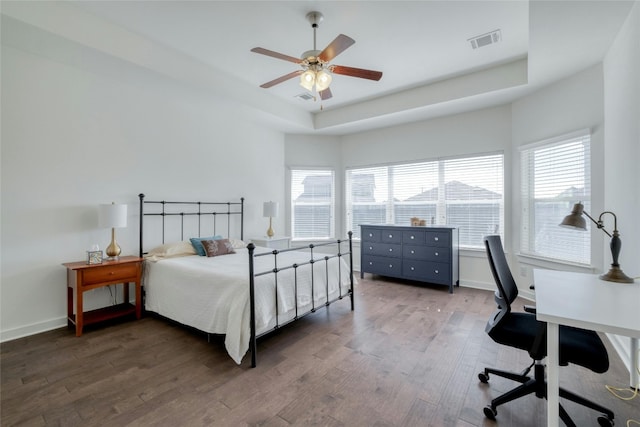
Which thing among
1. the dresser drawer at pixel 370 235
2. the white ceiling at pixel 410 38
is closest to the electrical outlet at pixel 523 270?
the dresser drawer at pixel 370 235

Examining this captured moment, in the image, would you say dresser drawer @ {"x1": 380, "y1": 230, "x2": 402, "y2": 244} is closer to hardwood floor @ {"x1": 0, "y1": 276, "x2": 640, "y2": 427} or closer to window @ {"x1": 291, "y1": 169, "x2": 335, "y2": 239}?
window @ {"x1": 291, "y1": 169, "x2": 335, "y2": 239}

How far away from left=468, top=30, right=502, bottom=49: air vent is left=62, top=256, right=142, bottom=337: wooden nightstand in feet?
14.6

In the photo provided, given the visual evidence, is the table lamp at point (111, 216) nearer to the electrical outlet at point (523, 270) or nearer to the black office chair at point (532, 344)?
the black office chair at point (532, 344)

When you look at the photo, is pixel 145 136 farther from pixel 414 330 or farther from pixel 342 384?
pixel 414 330

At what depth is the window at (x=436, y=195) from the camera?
4.59 m

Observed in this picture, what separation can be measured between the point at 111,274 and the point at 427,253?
13.8ft

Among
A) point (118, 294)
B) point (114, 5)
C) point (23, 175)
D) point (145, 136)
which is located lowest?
point (118, 294)

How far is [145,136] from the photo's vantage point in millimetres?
3793

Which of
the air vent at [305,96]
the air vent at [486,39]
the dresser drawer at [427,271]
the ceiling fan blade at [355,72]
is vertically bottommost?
the dresser drawer at [427,271]

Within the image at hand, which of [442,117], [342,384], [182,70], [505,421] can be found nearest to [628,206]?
[505,421]

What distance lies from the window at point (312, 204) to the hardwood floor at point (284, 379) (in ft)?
9.39

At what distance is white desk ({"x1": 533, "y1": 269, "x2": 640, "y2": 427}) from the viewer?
1273 mm

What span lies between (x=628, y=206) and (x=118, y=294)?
5.24 m

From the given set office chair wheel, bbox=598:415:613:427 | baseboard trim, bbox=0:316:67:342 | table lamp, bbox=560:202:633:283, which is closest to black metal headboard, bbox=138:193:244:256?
baseboard trim, bbox=0:316:67:342
